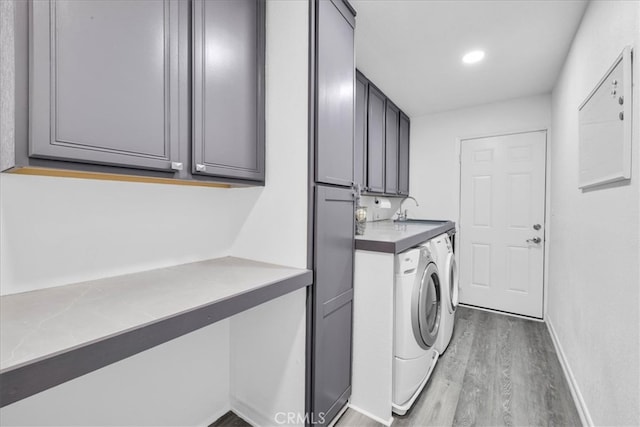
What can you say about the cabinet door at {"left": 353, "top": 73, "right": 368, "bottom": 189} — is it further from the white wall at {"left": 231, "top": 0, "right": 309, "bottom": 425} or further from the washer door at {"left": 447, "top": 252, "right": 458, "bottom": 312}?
the white wall at {"left": 231, "top": 0, "right": 309, "bottom": 425}

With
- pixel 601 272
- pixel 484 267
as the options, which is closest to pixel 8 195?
pixel 601 272

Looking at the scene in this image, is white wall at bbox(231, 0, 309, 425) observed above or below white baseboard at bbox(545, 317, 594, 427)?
above

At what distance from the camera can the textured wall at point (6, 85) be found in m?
0.77

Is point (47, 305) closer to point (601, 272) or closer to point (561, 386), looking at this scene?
point (601, 272)

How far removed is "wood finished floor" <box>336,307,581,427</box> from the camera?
1612mm

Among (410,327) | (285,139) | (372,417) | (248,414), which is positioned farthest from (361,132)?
(248,414)

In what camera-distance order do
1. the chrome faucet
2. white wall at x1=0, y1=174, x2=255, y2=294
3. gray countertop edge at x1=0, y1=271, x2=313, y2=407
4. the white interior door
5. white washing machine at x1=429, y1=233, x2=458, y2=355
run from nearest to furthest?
gray countertop edge at x1=0, y1=271, x2=313, y2=407
white wall at x1=0, y1=174, x2=255, y2=294
white washing machine at x1=429, y1=233, x2=458, y2=355
the white interior door
the chrome faucet

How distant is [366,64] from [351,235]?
158cm

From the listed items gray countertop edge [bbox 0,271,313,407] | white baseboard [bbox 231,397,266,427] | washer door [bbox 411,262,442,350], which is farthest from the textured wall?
washer door [bbox 411,262,442,350]

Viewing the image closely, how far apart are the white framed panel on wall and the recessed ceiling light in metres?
0.84

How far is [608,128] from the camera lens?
4.23ft

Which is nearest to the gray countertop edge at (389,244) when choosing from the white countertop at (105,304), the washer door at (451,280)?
the white countertop at (105,304)

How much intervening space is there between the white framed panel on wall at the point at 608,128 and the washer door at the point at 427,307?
992mm
